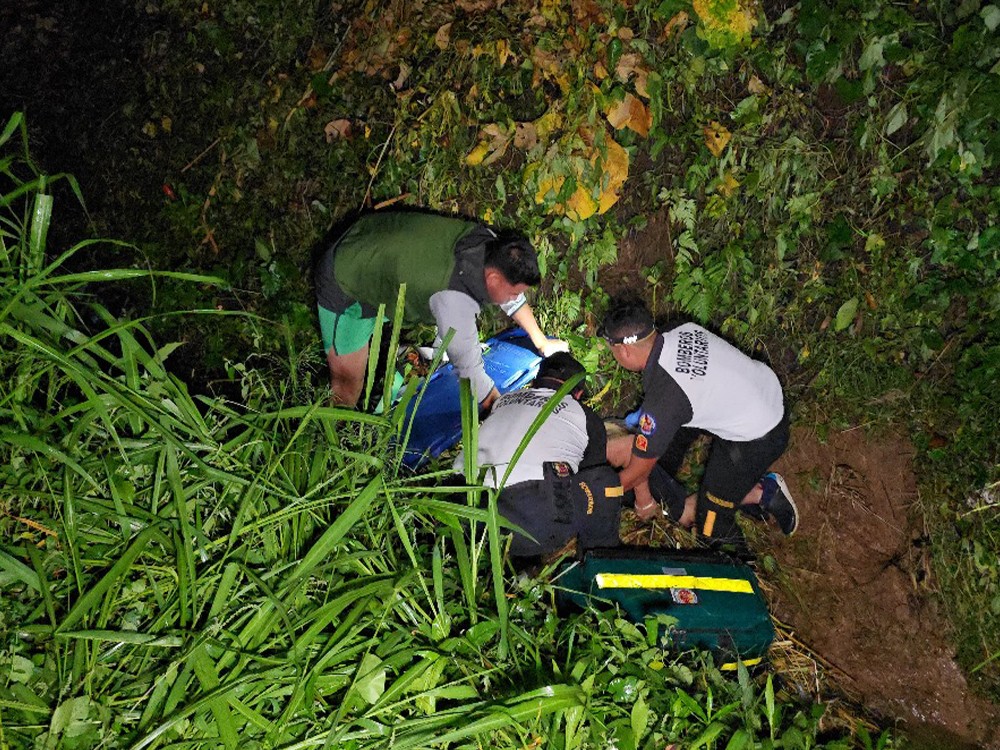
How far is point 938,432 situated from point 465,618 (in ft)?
9.92

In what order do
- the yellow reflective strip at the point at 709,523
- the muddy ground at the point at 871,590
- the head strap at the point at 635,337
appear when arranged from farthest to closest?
the yellow reflective strip at the point at 709,523, the muddy ground at the point at 871,590, the head strap at the point at 635,337

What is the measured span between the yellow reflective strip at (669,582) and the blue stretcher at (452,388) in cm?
109

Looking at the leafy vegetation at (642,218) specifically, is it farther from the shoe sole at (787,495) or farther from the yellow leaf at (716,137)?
the shoe sole at (787,495)

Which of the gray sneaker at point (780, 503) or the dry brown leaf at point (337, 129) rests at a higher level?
the dry brown leaf at point (337, 129)

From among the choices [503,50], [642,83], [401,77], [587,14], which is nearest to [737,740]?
[642,83]

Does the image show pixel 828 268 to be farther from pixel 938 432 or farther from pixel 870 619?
pixel 870 619

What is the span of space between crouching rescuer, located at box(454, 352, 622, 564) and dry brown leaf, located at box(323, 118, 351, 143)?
3187 mm

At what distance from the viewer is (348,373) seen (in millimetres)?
4289

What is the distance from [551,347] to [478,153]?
151cm

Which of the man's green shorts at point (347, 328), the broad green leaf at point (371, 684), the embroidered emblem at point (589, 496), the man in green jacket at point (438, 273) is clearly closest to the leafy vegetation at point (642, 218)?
the broad green leaf at point (371, 684)

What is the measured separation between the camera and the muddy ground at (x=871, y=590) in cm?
355

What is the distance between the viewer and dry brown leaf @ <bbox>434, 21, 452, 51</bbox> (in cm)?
499

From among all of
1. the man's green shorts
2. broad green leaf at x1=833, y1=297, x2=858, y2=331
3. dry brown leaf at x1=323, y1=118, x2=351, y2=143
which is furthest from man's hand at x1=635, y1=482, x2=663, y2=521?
dry brown leaf at x1=323, y1=118, x2=351, y2=143

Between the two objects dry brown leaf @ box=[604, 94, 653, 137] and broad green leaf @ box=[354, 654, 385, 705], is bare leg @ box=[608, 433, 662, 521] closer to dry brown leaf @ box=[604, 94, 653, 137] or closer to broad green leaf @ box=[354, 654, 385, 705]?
dry brown leaf @ box=[604, 94, 653, 137]
